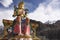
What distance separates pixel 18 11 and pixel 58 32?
114cm

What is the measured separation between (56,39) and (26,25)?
3.14 feet

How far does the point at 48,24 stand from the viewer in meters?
3.03

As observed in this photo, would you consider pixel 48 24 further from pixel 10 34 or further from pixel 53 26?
pixel 10 34

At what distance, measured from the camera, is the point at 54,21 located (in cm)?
301

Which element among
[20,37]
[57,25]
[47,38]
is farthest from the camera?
[57,25]

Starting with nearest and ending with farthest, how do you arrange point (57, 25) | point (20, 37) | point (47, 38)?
point (20, 37) → point (47, 38) → point (57, 25)

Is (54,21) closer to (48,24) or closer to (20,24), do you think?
(48,24)

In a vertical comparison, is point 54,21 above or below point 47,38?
above

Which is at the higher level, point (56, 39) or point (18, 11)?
point (18, 11)

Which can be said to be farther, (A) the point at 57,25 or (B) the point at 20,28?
(A) the point at 57,25

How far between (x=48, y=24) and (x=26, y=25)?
927 millimetres

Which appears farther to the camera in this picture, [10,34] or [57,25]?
[57,25]

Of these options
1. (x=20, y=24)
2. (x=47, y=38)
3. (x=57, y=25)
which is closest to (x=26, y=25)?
(x=20, y=24)

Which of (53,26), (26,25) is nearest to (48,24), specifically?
(53,26)
